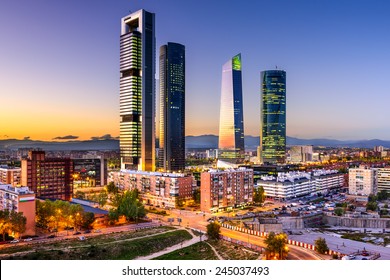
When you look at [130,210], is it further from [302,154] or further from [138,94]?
[302,154]

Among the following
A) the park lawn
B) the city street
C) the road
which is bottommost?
the city street

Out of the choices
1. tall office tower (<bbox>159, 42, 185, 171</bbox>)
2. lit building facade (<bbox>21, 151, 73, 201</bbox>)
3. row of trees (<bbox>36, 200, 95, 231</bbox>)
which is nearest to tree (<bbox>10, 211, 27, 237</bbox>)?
row of trees (<bbox>36, 200, 95, 231</bbox>)

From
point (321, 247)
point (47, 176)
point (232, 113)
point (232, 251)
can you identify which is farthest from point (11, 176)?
point (232, 113)

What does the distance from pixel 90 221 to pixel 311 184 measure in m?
11.3

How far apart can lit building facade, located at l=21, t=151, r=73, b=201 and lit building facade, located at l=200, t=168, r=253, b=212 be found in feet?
18.4

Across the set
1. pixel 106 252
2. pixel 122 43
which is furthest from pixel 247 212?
pixel 122 43

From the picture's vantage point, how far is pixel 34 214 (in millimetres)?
9117

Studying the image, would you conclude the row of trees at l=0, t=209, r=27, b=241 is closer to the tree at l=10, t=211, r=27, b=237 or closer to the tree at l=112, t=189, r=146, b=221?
the tree at l=10, t=211, r=27, b=237

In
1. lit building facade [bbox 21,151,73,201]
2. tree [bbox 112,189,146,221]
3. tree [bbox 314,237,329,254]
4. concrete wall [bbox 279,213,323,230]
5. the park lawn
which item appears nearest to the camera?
the park lawn

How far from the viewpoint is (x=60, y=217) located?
936 centimetres

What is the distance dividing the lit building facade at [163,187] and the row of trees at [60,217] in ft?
15.1

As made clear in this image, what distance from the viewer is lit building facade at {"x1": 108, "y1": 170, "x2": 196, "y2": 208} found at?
45.8ft

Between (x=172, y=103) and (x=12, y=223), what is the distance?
75.0 ft
